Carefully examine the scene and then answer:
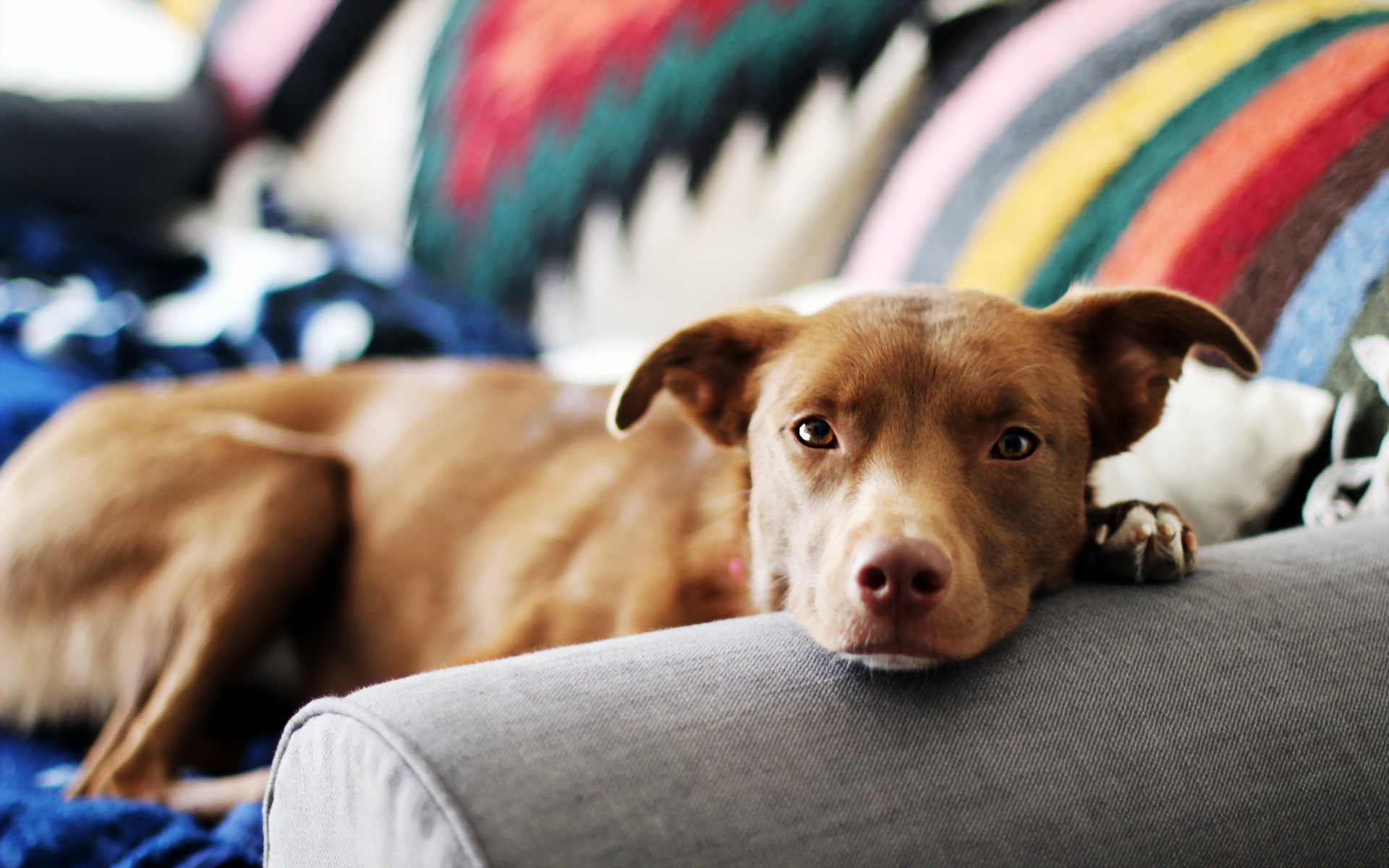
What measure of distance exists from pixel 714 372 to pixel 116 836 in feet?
3.81

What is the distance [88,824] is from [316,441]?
1.11 m

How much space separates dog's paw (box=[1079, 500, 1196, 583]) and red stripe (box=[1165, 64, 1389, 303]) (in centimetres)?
64

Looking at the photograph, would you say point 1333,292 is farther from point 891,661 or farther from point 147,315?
point 147,315

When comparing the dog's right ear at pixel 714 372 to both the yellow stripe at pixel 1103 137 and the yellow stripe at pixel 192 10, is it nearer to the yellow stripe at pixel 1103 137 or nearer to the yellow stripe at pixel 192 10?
the yellow stripe at pixel 1103 137

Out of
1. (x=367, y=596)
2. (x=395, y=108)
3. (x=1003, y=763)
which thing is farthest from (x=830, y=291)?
(x=395, y=108)

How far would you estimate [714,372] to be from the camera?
1844mm

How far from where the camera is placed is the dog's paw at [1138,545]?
4.37 feet

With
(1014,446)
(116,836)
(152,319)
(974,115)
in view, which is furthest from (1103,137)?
(152,319)

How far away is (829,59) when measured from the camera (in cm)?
295

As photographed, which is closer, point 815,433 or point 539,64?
point 815,433

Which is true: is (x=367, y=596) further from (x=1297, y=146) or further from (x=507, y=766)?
(x=1297, y=146)

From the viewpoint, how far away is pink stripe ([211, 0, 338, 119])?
416 cm

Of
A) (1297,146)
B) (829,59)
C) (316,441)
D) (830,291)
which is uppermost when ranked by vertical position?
(829,59)

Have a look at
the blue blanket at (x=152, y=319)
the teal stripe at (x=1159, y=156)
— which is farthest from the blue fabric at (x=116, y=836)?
the teal stripe at (x=1159, y=156)
